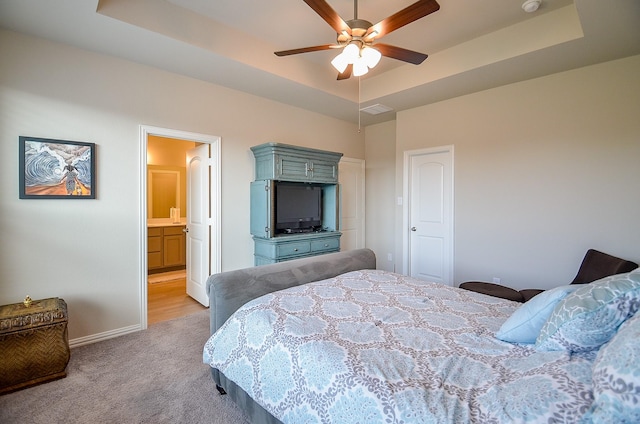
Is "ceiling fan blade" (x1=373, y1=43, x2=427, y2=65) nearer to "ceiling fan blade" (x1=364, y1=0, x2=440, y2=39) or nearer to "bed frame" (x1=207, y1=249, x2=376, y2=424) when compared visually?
"ceiling fan blade" (x1=364, y1=0, x2=440, y2=39)

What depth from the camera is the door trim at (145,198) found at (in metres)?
3.00

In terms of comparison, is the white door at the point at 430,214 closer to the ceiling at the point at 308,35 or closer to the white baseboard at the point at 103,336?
the ceiling at the point at 308,35

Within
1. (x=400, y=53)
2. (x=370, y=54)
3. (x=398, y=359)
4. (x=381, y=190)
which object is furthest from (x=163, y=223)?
(x=398, y=359)

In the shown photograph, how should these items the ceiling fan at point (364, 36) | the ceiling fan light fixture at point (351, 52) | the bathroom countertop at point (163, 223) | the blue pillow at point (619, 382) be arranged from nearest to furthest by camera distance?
the blue pillow at point (619, 382), the ceiling fan at point (364, 36), the ceiling fan light fixture at point (351, 52), the bathroom countertop at point (163, 223)

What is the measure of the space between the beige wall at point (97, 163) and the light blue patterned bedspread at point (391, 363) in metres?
1.71

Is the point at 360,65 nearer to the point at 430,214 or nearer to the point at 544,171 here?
the point at 544,171

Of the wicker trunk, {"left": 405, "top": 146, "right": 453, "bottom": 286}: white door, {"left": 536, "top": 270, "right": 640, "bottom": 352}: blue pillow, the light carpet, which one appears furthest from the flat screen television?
{"left": 536, "top": 270, "right": 640, "bottom": 352}: blue pillow

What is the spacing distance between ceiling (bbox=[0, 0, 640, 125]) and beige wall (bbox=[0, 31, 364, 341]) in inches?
7.5

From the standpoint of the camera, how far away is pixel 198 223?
3.87 metres

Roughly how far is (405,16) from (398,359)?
2001 millimetres

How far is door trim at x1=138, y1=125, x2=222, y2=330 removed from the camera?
300 centimetres

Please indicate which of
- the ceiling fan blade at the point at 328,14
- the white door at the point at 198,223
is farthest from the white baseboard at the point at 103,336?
the ceiling fan blade at the point at 328,14

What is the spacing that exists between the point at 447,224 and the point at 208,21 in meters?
3.62

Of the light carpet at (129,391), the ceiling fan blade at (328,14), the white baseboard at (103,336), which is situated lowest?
the light carpet at (129,391)
